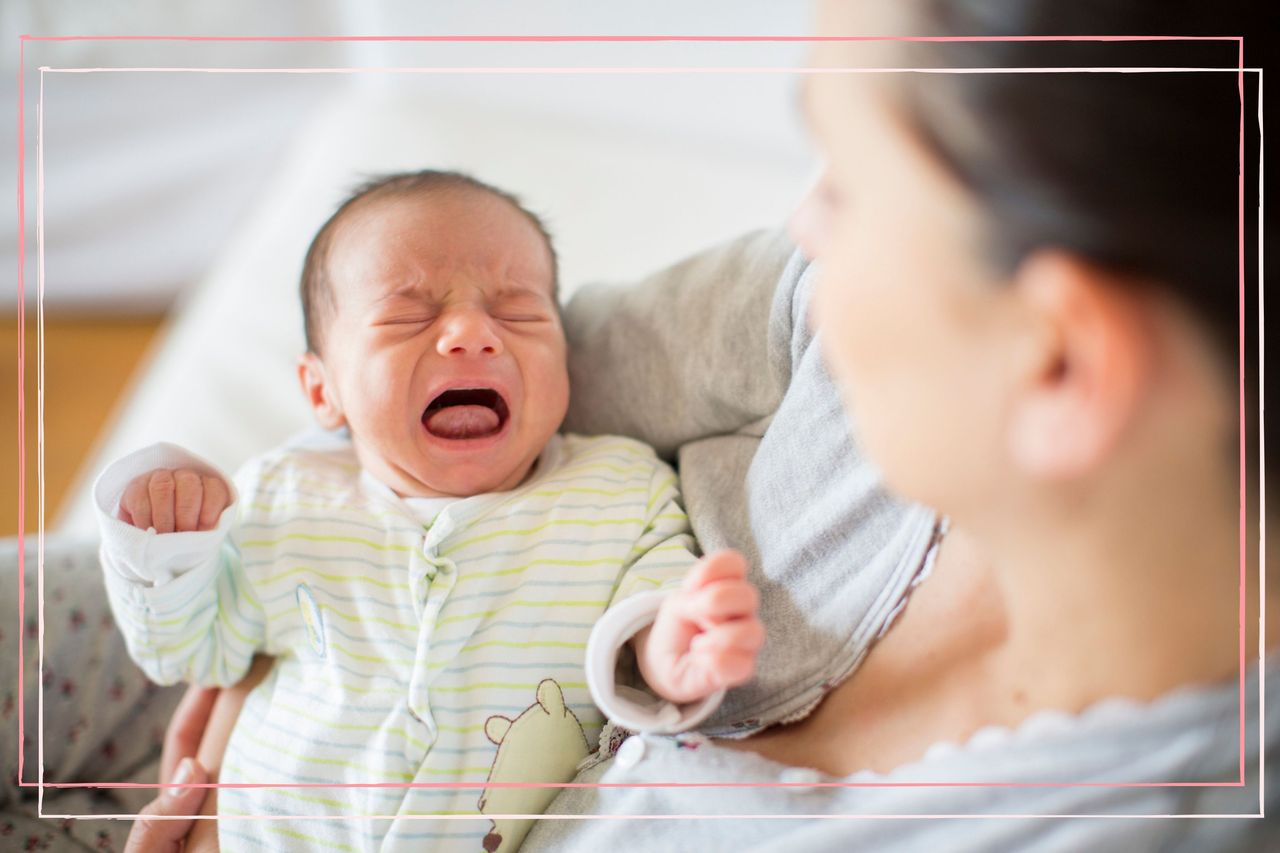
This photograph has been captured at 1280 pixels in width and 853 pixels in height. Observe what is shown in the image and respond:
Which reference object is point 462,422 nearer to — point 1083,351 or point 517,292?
point 517,292

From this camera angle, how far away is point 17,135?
2.12 feet

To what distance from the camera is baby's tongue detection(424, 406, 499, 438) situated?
56 centimetres

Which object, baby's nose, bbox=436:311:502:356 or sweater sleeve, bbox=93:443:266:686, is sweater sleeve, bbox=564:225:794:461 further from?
sweater sleeve, bbox=93:443:266:686

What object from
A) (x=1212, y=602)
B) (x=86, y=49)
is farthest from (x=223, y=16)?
(x=1212, y=602)

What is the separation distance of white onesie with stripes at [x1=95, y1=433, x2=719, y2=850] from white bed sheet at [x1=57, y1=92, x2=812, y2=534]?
0.13m

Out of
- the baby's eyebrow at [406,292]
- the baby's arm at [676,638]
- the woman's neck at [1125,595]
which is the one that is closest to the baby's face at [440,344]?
the baby's eyebrow at [406,292]

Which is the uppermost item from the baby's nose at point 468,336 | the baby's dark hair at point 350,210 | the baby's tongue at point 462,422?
the baby's dark hair at point 350,210

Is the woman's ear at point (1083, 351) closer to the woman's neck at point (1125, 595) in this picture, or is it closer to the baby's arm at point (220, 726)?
the woman's neck at point (1125, 595)

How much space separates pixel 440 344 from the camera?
537mm

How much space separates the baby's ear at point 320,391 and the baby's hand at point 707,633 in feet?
0.73

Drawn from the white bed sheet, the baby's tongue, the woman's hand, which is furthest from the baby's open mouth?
the woman's hand

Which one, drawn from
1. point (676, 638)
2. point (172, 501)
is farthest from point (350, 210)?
point (676, 638)

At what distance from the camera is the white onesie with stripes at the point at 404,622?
20.7 inches

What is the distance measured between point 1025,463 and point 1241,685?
0.13 meters
